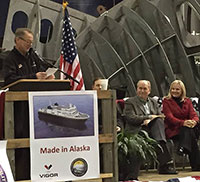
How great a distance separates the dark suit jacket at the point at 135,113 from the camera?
266 inches

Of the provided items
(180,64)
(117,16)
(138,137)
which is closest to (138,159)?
(138,137)

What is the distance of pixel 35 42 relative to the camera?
12828mm

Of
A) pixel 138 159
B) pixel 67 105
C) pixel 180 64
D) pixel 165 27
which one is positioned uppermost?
pixel 165 27

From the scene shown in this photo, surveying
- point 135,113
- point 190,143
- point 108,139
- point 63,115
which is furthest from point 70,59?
point 63,115

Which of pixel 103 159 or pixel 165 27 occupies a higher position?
pixel 165 27

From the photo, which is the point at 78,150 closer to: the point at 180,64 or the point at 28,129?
the point at 28,129

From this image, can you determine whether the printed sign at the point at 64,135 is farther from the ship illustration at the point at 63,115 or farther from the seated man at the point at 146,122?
the seated man at the point at 146,122

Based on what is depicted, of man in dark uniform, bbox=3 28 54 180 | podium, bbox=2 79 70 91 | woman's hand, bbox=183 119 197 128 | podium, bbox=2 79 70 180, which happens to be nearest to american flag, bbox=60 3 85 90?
woman's hand, bbox=183 119 197 128

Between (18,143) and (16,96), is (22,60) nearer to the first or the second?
(16,96)

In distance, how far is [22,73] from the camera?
4.99m

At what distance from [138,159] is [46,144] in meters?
2.01

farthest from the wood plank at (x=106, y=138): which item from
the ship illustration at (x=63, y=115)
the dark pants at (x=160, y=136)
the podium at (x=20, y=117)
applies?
the dark pants at (x=160, y=136)

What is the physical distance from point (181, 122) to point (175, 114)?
0.69 ft

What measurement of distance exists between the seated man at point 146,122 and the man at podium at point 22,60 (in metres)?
2.02
